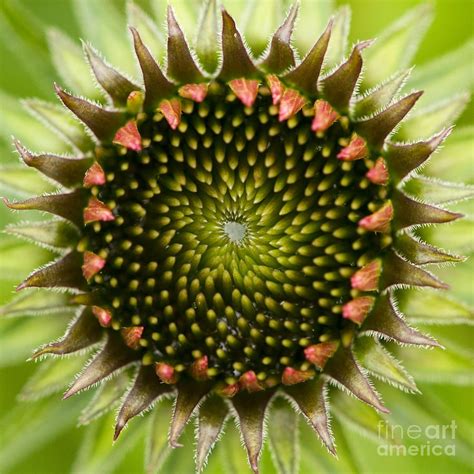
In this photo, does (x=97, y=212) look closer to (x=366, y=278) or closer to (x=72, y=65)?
(x=72, y=65)

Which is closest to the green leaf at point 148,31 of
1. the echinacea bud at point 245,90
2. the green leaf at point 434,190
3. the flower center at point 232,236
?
the flower center at point 232,236

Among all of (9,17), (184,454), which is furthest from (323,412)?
(9,17)

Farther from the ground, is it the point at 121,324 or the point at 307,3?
the point at 307,3

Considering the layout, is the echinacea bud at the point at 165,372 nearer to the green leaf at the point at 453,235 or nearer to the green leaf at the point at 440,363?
the green leaf at the point at 440,363

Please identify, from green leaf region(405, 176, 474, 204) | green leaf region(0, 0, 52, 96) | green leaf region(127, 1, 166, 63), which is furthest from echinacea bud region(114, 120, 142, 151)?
green leaf region(0, 0, 52, 96)

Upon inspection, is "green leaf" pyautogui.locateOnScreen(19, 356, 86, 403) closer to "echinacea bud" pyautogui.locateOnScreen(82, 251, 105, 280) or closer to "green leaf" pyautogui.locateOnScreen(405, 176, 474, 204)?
"echinacea bud" pyautogui.locateOnScreen(82, 251, 105, 280)

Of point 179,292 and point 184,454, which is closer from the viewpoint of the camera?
point 179,292

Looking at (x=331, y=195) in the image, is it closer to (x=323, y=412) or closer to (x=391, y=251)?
(x=391, y=251)

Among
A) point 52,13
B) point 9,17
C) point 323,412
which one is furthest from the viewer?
point 52,13
